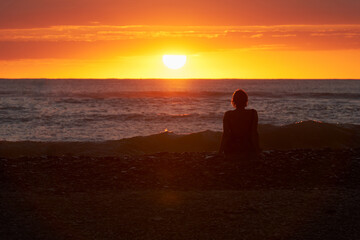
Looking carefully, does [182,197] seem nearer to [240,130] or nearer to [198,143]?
[240,130]

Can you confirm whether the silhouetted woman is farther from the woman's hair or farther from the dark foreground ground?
the dark foreground ground

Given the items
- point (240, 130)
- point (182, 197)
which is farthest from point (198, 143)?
point (182, 197)

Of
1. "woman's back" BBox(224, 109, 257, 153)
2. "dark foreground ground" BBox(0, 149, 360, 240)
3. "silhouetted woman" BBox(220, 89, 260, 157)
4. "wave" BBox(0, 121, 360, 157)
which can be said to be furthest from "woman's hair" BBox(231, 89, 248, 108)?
"wave" BBox(0, 121, 360, 157)

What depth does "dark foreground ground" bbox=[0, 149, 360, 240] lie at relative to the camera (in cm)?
578

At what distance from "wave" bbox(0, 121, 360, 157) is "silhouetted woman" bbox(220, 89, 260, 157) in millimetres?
5343

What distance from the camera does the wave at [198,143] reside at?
14.9m

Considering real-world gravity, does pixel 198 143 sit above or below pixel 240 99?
below

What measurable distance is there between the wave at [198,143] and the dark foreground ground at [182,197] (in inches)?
144

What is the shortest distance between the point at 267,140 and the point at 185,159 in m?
5.65

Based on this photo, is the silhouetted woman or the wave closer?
the silhouetted woman

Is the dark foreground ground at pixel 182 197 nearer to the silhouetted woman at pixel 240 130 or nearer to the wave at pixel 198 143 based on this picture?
the silhouetted woman at pixel 240 130

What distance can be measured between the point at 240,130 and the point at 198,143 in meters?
6.43

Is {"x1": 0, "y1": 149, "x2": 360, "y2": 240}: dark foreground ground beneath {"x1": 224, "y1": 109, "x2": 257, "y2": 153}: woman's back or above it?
beneath

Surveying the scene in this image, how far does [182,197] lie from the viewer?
7445 millimetres
